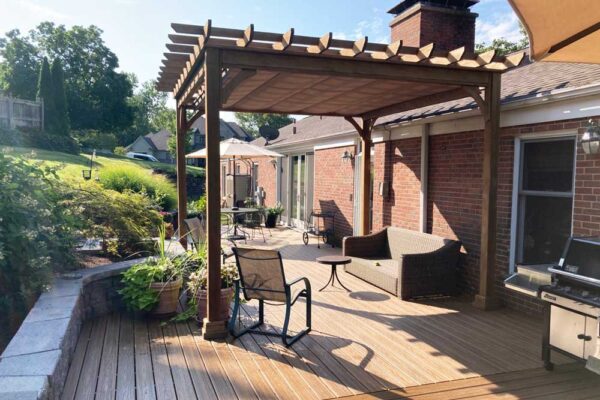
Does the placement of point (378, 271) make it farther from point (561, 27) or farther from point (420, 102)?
point (561, 27)

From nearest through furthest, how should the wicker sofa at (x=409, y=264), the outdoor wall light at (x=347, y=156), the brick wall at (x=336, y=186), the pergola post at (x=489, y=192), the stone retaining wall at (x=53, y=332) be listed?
the stone retaining wall at (x=53, y=332) → the pergola post at (x=489, y=192) → the wicker sofa at (x=409, y=264) → the outdoor wall light at (x=347, y=156) → the brick wall at (x=336, y=186)

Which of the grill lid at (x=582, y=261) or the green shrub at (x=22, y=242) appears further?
the green shrub at (x=22, y=242)

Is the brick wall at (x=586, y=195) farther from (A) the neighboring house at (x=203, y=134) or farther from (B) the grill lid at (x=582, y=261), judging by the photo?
(A) the neighboring house at (x=203, y=134)

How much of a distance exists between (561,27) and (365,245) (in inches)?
204

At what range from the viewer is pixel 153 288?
4.79m

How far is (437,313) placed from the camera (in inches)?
214

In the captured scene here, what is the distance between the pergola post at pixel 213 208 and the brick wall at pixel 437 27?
21.7ft

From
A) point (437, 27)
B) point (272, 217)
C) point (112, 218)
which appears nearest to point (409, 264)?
point (112, 218)

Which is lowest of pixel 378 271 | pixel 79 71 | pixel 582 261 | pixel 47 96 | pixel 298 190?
pixel 378 271

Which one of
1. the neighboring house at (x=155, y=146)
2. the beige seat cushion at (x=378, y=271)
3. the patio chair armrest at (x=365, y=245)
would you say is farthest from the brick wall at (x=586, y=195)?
the neighboring house at (x=155, y=146)

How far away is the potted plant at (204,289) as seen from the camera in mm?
4750

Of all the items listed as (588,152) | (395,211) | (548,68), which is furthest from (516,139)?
(395,211)

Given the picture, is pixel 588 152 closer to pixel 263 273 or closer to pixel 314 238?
pixel 263 273

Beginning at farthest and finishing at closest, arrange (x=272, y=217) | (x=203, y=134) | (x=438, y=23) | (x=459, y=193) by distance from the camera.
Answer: (x=203, y=134) < (x=272, y=217) < (x=438, y=23) < (x=459, y=193)
